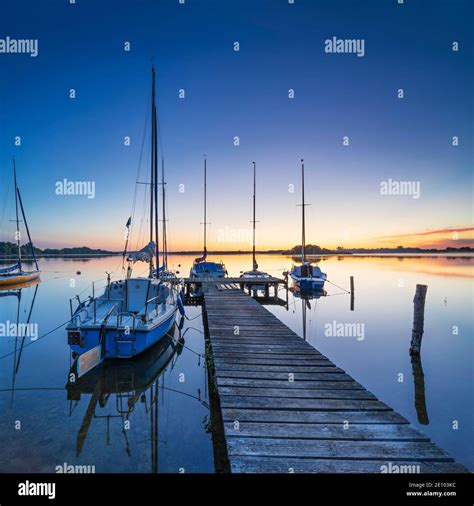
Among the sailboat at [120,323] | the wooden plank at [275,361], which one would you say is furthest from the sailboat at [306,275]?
the wooden plank at [275,361]

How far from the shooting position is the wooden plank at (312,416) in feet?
16.4

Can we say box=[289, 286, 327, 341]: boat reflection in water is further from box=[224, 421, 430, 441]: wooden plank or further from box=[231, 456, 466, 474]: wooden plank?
box=[231, 456, 466, 474]: wooden plank

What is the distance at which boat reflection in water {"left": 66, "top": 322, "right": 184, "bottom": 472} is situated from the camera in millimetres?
7301

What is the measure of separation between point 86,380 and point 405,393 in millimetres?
9738

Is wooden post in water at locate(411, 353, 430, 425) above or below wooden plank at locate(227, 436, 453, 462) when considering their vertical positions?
below

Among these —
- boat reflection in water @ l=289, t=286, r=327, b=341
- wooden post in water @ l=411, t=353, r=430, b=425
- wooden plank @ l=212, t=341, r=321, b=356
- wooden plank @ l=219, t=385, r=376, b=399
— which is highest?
wooden plank @ l=219, t=385, r=376, b=399

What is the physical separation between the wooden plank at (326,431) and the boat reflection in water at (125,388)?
2.38 meters

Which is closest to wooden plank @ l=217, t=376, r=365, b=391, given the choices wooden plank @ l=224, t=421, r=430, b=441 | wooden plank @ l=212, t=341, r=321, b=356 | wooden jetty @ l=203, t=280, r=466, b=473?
wooden jetty @ l=203, t=280, r=466, b=473

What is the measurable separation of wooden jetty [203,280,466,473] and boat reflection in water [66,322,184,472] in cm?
222
